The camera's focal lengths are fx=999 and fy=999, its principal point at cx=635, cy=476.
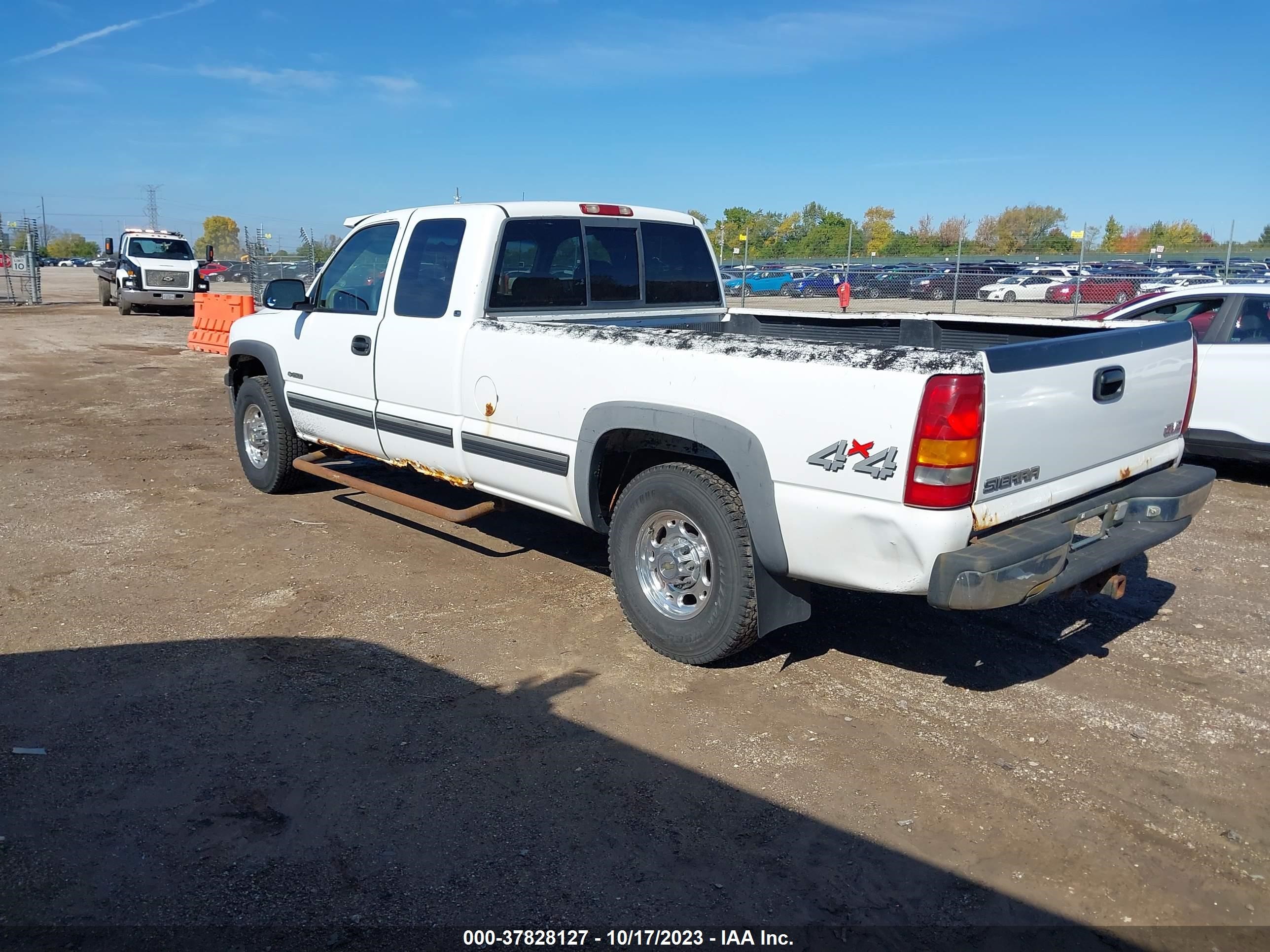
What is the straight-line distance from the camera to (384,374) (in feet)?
19.4

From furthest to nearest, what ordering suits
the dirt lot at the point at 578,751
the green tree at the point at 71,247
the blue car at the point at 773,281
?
1. the green tree at the point at 71,247
2. the blue car at the point at 773,281
3. the dirt lot at the point at 578,751

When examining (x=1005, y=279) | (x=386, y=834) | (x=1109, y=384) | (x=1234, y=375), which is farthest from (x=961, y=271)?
(x=386, y=834)

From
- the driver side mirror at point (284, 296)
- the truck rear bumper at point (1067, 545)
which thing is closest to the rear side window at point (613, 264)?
the driver side mirror at point (284, 296)

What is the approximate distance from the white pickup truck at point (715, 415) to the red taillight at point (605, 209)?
0.01 meters

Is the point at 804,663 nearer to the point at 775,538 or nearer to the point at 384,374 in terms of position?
the point at 775,538

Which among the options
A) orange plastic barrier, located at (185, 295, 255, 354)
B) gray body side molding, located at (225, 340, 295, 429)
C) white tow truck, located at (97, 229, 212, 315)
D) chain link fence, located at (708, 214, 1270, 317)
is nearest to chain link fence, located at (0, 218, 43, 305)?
white tow truck, located at (97, 229, 212, 315)

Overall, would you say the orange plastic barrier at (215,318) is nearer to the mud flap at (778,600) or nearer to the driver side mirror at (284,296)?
the driver side mirror at (284,296)

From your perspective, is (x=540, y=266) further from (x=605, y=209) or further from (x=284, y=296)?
(x=284, y=296)

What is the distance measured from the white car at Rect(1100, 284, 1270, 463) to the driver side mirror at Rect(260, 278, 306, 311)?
683cm

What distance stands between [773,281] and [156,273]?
22.8m

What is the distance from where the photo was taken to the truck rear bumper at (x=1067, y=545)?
351 cm

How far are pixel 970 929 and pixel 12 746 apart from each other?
137 inches

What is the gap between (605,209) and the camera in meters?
5.97

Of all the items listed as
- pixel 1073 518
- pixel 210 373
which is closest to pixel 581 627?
pixel 1073 518
